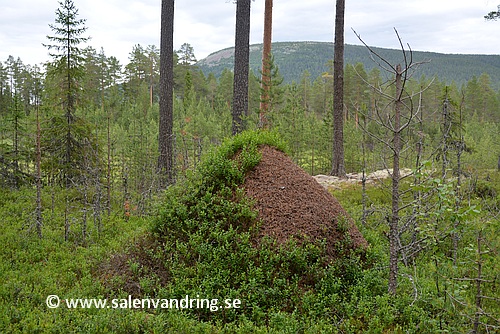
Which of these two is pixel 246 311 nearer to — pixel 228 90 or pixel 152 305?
pixel 152 305

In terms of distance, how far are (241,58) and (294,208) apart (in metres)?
6.58

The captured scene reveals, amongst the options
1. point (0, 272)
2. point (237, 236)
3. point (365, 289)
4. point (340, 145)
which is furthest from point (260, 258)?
point (340, 145)

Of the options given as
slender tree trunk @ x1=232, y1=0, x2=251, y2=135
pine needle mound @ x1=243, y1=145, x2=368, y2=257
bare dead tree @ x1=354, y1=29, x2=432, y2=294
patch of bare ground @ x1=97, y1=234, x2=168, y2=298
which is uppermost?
slender tree trunk @ x1=232, y1=0, x2=251, y2=135

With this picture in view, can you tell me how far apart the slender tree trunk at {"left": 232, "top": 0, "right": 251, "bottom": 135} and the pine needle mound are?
15.4 feet

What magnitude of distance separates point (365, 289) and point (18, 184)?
37.7 ft

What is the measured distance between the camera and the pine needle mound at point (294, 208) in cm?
571

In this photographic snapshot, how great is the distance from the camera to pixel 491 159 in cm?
2017

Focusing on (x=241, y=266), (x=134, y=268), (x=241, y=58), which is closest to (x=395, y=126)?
(x=241, y=266)

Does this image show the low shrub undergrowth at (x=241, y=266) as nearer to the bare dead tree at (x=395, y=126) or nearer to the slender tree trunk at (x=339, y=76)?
the bare dead tree at (x=395, y=126)

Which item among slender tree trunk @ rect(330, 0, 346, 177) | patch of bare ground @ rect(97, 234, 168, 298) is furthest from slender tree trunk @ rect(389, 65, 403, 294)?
slender tree trunk @ rect(330, 0, 346, 177)

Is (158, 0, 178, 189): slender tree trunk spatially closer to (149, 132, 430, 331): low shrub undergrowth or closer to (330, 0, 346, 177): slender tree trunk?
(330, 0, 346, 177): slender tree trunk

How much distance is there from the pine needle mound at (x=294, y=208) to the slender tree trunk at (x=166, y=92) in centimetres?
588

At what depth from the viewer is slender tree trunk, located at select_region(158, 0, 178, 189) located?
39.4ft

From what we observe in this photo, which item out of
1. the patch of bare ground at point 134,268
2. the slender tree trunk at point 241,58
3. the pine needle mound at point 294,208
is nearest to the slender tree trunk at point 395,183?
the pine needle mound at point 294,208
